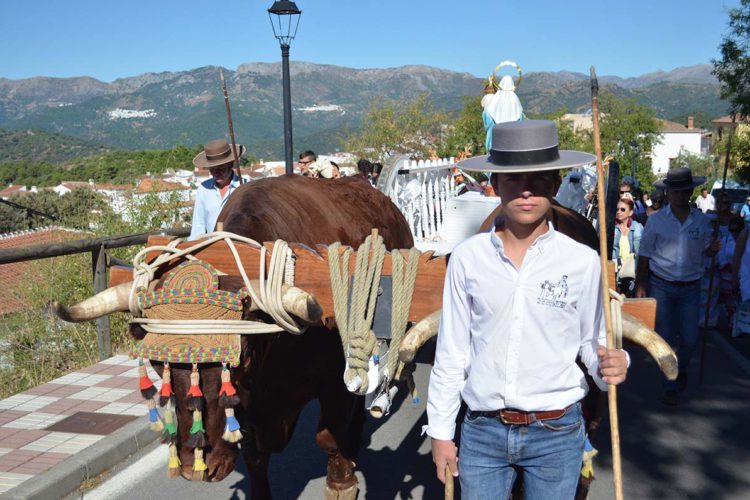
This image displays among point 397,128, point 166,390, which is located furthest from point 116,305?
point 397,128

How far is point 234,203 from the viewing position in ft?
12.8

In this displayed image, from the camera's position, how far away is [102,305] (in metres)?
2.95

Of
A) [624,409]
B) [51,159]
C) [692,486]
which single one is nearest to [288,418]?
[692,486]

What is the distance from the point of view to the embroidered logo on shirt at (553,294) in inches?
97.5

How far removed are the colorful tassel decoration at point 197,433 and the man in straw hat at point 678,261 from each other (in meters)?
5.29

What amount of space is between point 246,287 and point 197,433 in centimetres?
60

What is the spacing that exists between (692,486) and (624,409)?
1.66m

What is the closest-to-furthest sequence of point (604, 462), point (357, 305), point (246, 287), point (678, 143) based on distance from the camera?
point (246, 287), point (357, 305), point (604, 462), point (678, 143)

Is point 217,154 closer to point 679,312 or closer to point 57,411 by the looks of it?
point 57,411

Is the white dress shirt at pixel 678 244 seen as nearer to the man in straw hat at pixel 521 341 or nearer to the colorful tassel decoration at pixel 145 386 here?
the man in straw hat at pixel 521 341

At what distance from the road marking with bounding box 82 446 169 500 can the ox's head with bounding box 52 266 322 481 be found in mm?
2502

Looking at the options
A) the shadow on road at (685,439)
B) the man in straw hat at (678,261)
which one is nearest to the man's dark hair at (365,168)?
the man in straw hat at (678,261)

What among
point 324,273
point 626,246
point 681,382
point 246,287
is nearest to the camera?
point 246,287

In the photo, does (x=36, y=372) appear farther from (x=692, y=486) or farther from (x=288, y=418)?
(x=692, y=486)
